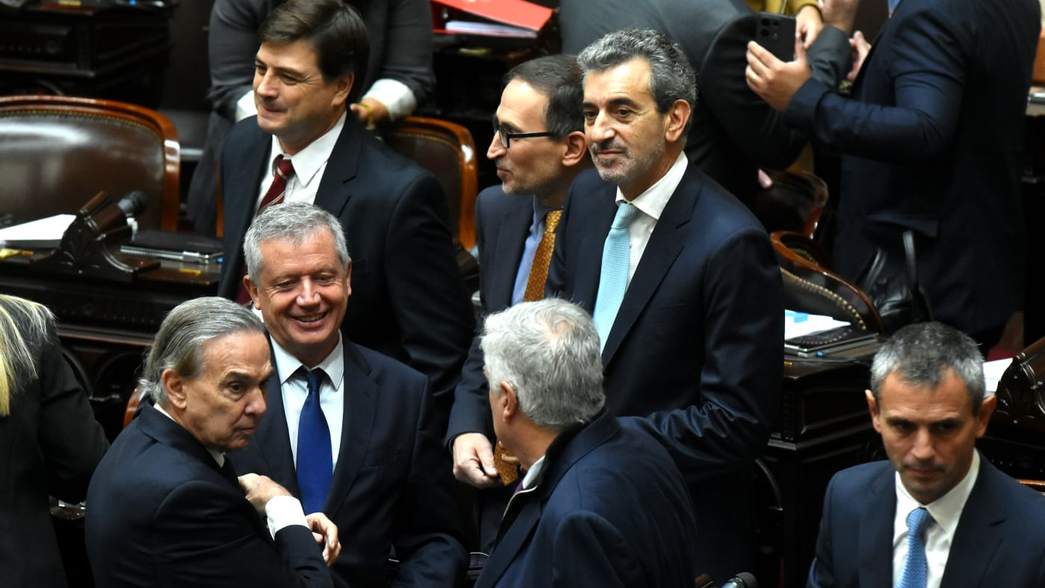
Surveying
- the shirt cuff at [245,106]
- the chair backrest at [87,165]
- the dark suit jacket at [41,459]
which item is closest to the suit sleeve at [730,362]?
the dark suit jacket at [41,459]

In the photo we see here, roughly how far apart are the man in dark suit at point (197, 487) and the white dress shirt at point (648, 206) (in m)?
0.84

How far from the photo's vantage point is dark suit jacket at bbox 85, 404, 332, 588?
2.64 m

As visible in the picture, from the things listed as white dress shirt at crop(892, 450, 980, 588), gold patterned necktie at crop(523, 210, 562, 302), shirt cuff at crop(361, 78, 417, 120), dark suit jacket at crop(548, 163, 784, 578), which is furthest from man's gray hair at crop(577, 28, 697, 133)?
shirt cuff at crop(361, 78, 417, 120)

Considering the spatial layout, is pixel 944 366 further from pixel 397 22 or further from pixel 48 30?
pixel 48 30

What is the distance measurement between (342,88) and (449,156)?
1.36 meters

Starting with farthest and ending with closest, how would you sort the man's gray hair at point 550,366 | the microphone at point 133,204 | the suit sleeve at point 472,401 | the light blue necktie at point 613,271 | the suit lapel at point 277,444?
the microphone at point 133,204
the suit sleeve at point 472,401
the light blue necktie at point 613,271
the suit lapel at point 277,444
the man's gray hair at point 550,366

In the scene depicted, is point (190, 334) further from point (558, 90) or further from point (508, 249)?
point (558, 90)

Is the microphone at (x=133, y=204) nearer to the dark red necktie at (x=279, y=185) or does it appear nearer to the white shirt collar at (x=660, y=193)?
the dark red necktie at (x=279, y=185)

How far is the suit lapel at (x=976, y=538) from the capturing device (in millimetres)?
2949

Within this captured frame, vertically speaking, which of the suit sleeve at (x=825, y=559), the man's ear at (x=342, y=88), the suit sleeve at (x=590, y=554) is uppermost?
the man's ear at (x=342, y=88)

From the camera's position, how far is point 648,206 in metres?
3.22

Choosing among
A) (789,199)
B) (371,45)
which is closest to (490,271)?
(371,45)

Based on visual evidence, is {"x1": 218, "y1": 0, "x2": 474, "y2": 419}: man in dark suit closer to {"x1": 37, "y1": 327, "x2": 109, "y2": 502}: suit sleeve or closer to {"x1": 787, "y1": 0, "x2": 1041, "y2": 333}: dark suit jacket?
{"x1": 37, "y1": 327, "x2": 109, "y2": 502}: suit sleeve

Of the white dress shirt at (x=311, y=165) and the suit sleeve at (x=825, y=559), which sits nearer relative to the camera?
the suit sleeve at (x=825, y=559)
